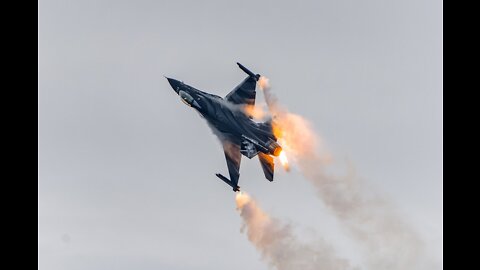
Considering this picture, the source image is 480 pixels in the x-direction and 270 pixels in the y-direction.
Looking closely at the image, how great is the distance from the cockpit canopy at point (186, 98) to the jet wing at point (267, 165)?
13067 mm

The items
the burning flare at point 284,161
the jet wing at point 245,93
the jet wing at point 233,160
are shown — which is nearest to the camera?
the burning flare at point 284,161

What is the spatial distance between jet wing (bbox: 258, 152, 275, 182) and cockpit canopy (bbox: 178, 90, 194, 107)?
42.9ft

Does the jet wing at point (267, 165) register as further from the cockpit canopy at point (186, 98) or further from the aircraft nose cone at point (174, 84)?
the aircraft nose cone at point (174, 84)

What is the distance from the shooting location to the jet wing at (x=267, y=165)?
101 m

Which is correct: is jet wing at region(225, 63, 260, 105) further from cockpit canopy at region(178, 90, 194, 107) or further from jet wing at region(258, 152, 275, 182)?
jet wing at region(258, 152, 275, 182)

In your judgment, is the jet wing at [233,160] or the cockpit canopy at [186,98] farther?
the jet wing at [233,160]

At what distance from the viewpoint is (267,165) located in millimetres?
101438

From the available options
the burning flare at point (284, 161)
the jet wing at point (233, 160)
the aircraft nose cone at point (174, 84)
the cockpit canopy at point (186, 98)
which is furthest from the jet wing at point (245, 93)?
the burning flare at point (284, 161)
